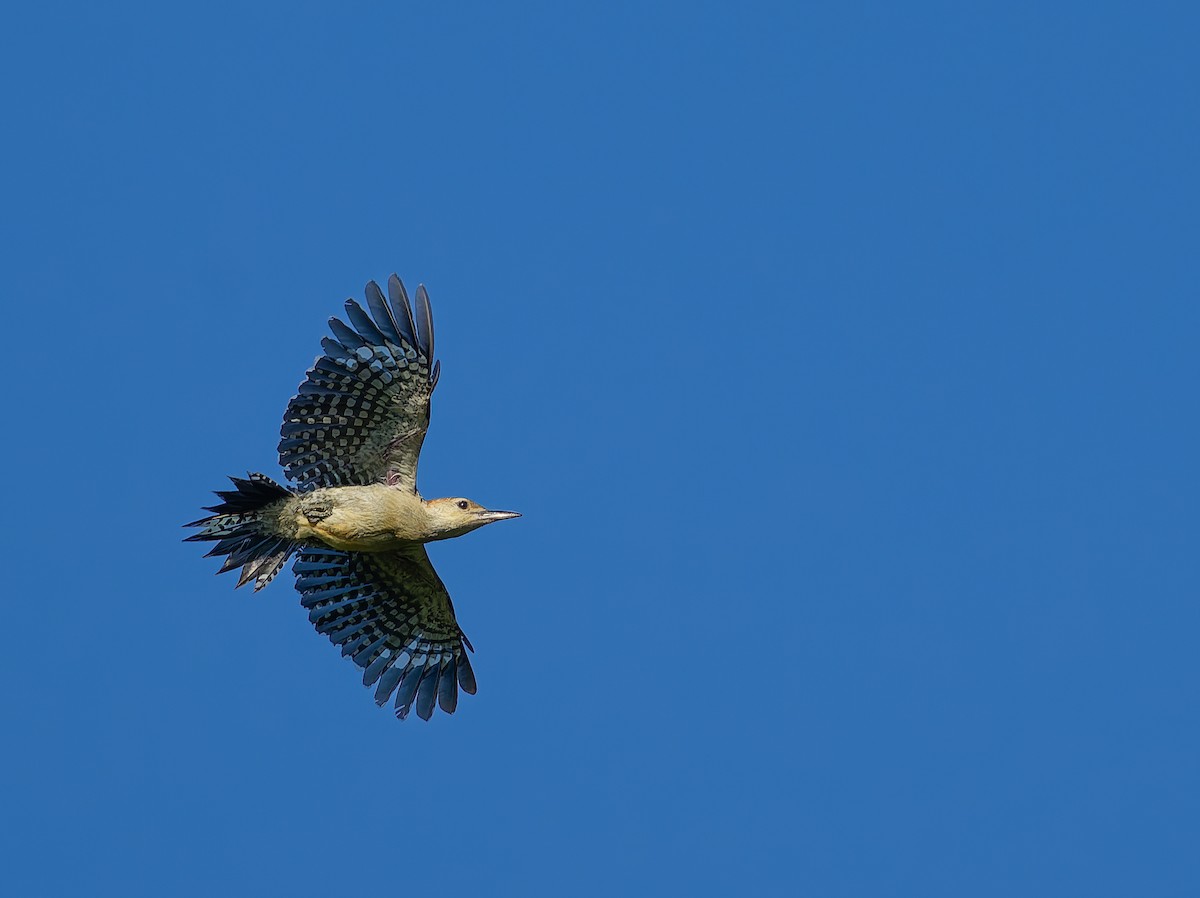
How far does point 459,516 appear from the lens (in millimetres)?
17016

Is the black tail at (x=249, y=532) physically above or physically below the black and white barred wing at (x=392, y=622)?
below

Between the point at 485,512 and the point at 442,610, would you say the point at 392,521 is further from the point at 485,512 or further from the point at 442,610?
the point at 442,610

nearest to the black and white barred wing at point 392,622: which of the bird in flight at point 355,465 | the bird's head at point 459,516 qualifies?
the bird in flight at point 355,465

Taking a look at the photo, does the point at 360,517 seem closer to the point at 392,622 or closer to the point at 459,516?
the point at 459,516

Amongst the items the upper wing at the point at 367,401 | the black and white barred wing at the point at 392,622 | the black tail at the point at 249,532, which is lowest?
the black tail at the point at 249,532

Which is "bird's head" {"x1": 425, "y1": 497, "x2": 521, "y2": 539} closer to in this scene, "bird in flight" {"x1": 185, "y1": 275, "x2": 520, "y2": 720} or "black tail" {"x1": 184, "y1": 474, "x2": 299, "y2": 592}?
"bird in flight" {"x1": 185, "y1": 275, "x2": 520, "y2": 720}

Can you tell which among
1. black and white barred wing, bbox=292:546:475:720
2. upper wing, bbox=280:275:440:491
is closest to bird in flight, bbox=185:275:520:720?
upper wing, bbox=280:275:440:491

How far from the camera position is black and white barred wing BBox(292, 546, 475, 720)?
1828cm

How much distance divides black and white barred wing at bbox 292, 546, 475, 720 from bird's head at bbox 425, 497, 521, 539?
1168 millimetres

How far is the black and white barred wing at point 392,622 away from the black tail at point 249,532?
1321mm

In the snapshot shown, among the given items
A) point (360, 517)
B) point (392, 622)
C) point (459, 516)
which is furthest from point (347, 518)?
point (392, 622)

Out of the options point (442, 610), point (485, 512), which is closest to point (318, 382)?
point (485, 512)

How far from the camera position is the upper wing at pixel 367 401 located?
54.3 feet

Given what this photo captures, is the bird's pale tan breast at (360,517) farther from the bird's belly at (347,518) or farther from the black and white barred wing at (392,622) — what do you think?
the black and white barred wing at (392,622)
